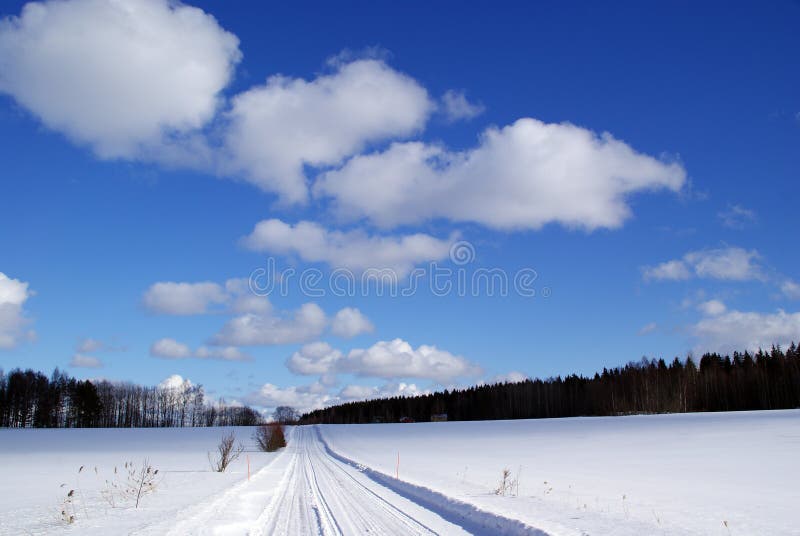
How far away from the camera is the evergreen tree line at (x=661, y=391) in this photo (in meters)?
90.1

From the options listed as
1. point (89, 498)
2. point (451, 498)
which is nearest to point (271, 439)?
point (89, 498)

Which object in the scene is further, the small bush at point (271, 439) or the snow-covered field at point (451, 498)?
the small bush at point (271, 439)

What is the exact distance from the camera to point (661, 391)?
101 metres

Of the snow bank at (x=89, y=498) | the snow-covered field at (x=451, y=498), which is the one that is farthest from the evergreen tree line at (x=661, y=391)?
the snow bank at (x=89, y=498)

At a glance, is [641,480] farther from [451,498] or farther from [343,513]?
[343,513]

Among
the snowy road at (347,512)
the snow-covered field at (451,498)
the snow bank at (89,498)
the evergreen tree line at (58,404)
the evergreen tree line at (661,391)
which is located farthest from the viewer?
the evergreen tree line at (58,404)

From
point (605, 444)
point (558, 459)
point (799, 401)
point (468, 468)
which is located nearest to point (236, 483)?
point (468, 468)

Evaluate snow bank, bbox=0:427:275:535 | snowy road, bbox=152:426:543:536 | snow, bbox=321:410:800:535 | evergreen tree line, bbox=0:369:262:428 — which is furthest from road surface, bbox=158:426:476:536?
evergreen tree line, bbox=0:369:262:428

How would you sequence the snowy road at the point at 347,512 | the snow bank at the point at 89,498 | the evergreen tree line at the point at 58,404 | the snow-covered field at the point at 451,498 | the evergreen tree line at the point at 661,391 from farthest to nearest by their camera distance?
the evergreen tree line at the point at 58,404 → the evergreen tree line at the point at 661,391 → the snow bank at the point at 89,498 → the snow-covered field at the point at 451,498 → the snowy road at the point at 347,512

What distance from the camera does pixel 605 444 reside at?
44406mm

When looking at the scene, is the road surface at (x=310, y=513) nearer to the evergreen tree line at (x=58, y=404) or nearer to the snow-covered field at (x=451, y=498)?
the snow-covered field at (x=451, y=498)

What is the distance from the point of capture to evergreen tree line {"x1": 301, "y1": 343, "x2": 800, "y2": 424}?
90062 millimetres

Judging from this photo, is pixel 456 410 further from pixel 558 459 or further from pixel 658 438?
pixel 558 459

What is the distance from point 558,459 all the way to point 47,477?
27082mm
